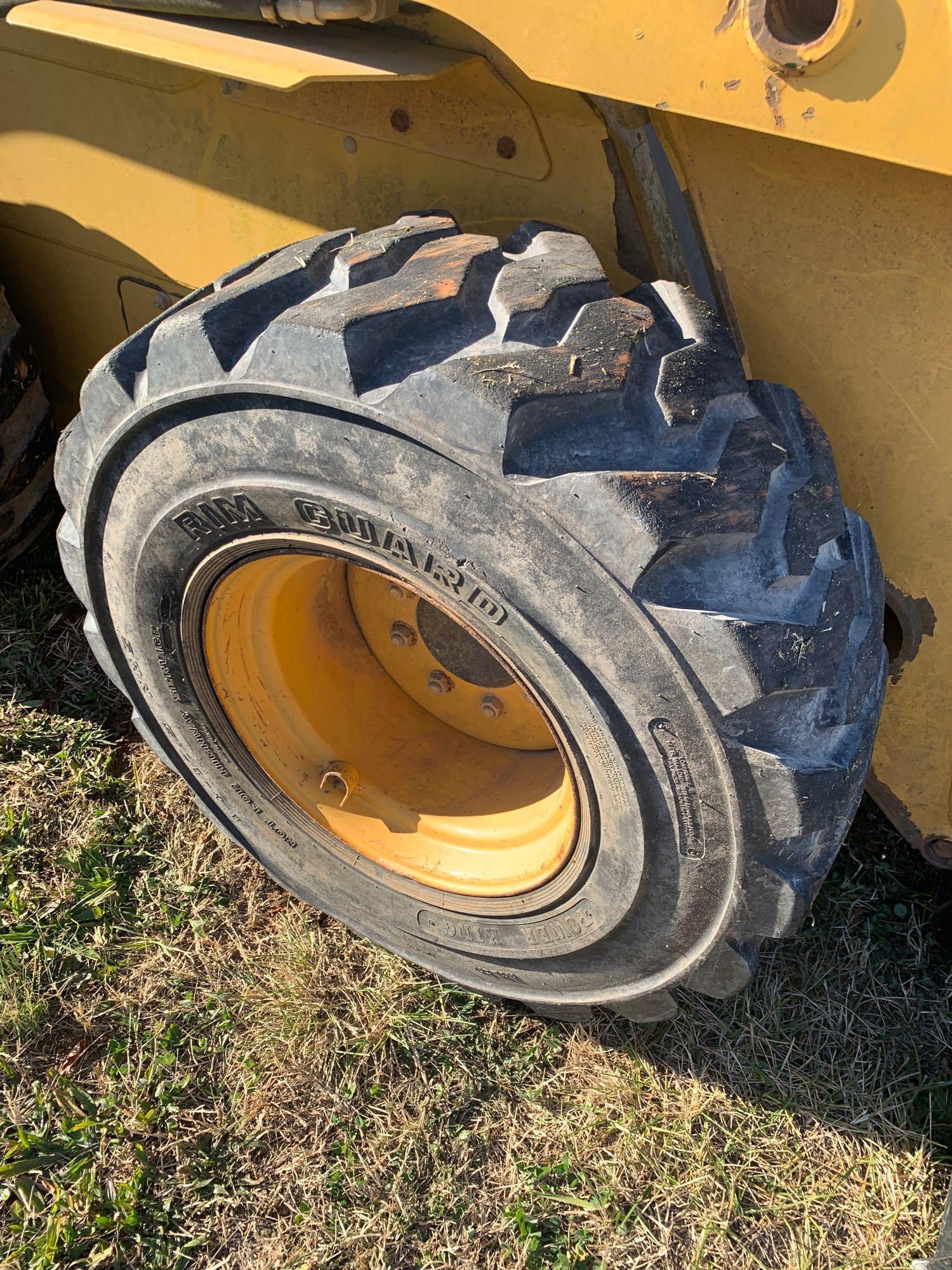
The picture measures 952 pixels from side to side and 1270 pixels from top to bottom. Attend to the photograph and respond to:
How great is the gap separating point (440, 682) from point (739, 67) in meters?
1.33

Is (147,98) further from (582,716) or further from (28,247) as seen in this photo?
(582,716)

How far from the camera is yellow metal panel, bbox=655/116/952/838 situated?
4.99 feet

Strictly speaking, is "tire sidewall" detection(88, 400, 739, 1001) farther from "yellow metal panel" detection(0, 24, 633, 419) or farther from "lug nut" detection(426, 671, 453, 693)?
"yellow metal panel" detection(0, 24, 633, 419)

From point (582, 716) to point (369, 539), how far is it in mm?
424

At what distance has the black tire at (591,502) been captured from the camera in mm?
1448

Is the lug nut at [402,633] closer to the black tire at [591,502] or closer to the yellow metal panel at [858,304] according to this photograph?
the black tire at [591,502]

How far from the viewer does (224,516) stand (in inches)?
69.1

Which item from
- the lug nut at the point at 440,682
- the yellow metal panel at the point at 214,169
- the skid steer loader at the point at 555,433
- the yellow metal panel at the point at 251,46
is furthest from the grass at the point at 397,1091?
the yellow metal panel at the point at 251,46

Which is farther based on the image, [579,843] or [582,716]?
[579,843]

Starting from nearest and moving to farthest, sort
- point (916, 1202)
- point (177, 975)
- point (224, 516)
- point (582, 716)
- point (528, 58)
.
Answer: point (528, 58)
point (582, 716)
point (224, 516)
point (916, 1202)
point (177, 975)

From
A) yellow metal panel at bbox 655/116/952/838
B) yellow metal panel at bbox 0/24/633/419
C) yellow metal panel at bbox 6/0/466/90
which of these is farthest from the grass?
yellow metal panel at bbox 6/0/466/90

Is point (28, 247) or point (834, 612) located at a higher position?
point (834, 612)

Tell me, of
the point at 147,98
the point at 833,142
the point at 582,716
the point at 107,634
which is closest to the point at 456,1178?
the point at 582,716

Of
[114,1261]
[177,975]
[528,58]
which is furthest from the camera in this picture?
[177,975]
